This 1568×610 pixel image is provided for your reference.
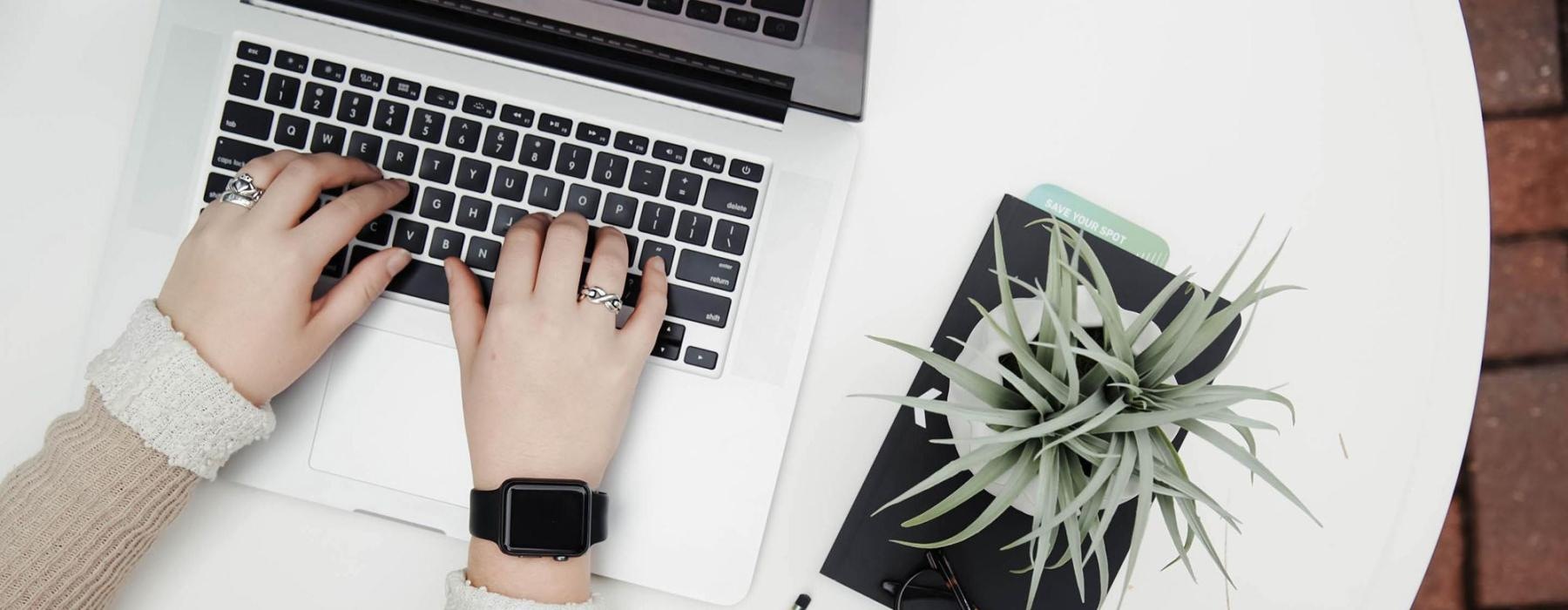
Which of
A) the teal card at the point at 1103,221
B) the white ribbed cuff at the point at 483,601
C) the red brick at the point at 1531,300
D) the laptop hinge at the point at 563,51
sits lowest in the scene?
the white ribbed cuff at the point at 483,601

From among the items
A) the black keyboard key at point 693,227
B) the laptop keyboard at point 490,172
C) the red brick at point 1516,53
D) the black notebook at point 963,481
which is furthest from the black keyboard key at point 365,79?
Answer: the red brick at point 1516,53

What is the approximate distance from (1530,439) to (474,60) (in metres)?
1.25

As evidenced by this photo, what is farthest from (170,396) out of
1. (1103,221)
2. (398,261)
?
(1103,221)

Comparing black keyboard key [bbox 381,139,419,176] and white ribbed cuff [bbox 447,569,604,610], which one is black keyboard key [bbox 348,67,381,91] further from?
white ribbed cuff [bbox 447,569,604,610]

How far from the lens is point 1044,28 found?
619 millimetres

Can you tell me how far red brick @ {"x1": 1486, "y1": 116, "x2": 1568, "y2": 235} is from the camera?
1.12 m

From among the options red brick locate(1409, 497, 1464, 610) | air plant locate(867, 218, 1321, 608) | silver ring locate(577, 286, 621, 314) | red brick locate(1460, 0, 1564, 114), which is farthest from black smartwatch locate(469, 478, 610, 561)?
red brick locate(1460, 0, 1564, 114)

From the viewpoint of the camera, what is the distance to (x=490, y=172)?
0.58m

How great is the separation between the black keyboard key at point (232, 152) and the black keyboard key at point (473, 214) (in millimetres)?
134

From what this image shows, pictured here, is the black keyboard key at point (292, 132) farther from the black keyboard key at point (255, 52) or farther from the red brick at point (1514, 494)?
the red brick at point (1514, 494)

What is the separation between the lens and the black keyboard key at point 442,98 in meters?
0.59

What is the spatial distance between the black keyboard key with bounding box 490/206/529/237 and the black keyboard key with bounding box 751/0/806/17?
7.6 inches

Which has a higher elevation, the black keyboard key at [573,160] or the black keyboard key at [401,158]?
the black keyboard key at [573,160]

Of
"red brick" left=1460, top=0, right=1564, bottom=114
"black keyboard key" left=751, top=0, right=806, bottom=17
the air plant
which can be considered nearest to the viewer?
the air plant
